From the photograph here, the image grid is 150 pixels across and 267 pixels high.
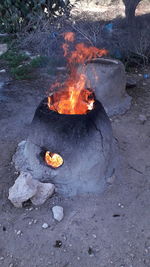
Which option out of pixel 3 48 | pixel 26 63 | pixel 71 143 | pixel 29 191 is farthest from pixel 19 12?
pixel 29 191

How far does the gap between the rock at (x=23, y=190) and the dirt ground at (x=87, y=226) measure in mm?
154

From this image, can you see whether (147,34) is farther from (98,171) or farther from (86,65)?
(98,171)

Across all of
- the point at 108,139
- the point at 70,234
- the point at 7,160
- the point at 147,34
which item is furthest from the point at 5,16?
the point at 70,234

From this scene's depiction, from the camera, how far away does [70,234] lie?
10.0 feet

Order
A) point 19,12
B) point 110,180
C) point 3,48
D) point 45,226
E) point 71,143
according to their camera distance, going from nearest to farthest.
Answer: point 45,226 < point 71,143 < point 110,180 < point 3,48 < point 19,12

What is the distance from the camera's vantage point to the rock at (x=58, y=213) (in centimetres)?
317

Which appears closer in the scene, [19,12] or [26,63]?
[26,63]

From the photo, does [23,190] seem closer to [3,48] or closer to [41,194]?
[41,194]

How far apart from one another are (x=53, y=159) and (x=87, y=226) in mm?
935

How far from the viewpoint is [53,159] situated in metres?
3.62

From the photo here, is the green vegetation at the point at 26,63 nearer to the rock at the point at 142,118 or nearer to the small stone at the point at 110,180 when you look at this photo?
the rock at the point at 142,118

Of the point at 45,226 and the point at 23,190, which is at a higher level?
the point at 23,190

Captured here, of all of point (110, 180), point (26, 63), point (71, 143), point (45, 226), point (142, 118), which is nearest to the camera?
point (45, 226)

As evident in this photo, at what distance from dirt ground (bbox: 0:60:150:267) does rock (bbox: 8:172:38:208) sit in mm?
154
